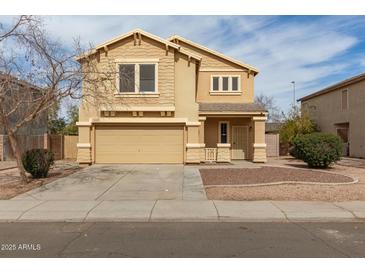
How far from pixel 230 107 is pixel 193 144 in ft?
12.1

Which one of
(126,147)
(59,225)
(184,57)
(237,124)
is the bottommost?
(59,225)

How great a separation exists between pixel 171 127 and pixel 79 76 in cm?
755

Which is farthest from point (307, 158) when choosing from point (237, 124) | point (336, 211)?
point (336, 211)

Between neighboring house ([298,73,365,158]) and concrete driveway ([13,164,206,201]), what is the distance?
1568 cm

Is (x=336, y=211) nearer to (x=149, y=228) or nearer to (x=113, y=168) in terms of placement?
(x=149, y=228)

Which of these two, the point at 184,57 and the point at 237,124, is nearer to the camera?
the point at 184,57

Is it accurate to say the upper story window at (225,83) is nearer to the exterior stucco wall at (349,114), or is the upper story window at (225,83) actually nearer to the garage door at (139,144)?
the garage door at (139,144)

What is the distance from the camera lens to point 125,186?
12.4m

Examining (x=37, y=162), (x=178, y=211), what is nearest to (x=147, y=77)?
(x=37, y=162)

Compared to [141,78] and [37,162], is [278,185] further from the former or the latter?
[141,78]

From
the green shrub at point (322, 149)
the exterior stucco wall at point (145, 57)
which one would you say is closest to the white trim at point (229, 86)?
the exterior stucco wall at point (145, 57)

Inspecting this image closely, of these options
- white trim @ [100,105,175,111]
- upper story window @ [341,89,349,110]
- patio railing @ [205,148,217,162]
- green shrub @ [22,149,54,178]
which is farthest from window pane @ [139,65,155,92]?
upper story window @ [341,89,349,110]

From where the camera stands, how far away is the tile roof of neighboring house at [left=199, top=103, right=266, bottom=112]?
20.3m

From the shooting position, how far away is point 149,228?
7.32 meters
